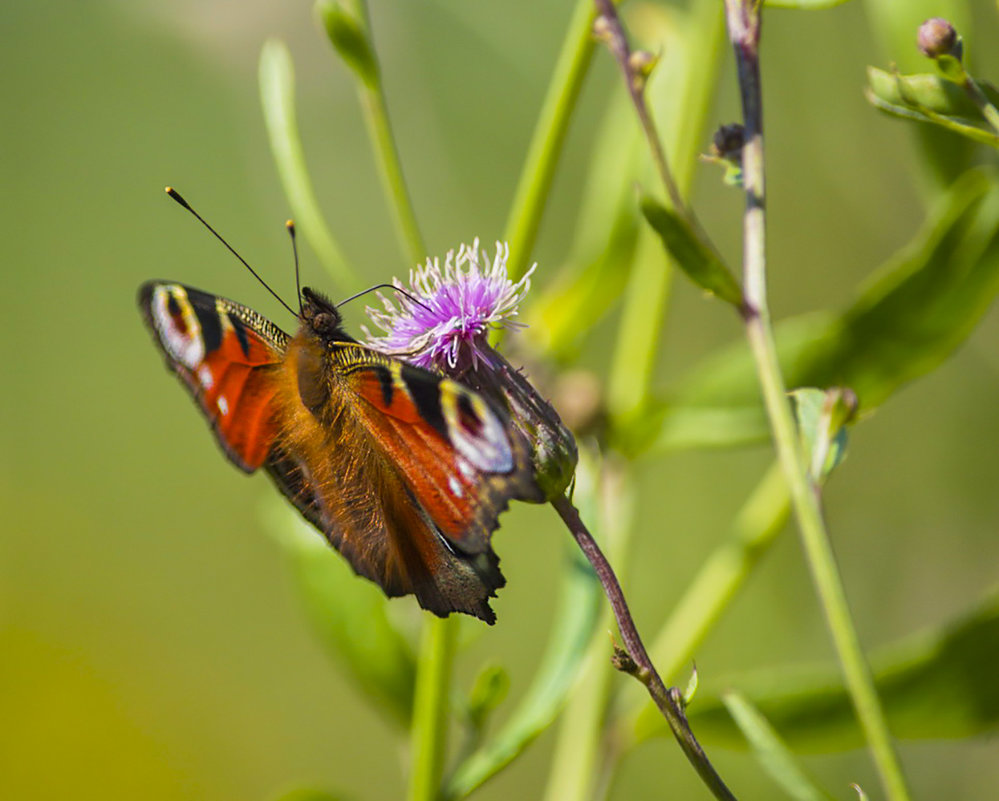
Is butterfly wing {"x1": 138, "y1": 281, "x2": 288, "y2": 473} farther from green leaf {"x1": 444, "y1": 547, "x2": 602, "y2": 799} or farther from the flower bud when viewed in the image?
the flower bud

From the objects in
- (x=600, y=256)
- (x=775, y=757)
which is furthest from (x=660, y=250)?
(x=775, y=757)

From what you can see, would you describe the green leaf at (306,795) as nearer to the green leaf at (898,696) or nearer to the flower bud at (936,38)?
the green leaf at (898,696)

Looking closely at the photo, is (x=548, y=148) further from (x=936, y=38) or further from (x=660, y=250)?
(x=936, y=38)

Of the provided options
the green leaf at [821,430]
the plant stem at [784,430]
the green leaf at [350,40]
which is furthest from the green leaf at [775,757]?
the green leaf at [350,40]

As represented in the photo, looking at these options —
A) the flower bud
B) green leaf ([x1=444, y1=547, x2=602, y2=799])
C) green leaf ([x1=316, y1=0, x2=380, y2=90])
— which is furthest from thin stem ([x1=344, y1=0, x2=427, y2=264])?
the flower bud

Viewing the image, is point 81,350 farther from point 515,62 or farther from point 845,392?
point 845,392

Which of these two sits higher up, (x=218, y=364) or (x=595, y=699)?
(x=218, y=364)
